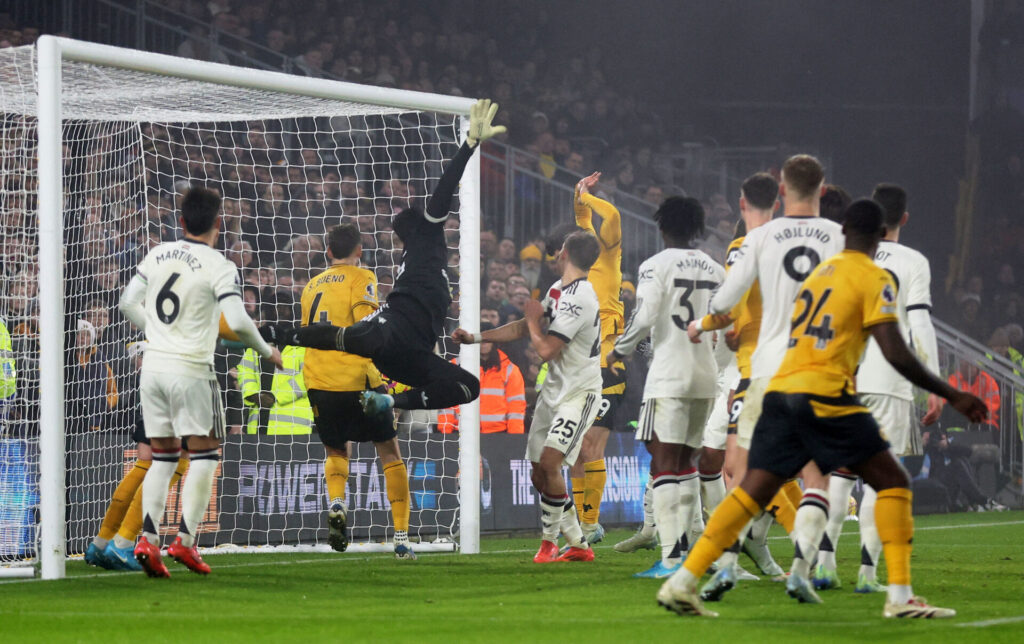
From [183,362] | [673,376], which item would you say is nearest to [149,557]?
[183,362]

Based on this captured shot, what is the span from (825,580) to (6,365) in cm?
562

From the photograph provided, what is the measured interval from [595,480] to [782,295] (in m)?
3.92

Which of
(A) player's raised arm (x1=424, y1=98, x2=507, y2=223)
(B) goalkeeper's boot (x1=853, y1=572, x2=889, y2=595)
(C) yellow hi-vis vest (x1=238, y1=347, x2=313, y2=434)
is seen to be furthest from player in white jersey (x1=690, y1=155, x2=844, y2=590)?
(C) yellow hi-vis vest (x1=238, y1=347, x2=313, y2=434)

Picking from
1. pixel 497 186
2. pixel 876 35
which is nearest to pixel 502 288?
pixel 497 186

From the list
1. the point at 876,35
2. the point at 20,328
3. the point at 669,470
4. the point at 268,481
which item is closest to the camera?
the point at 669,470

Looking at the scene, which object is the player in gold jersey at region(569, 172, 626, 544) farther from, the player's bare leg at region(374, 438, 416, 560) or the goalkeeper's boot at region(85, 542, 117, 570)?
the goalkeeper's boot at region(85, 542, 117, 570)

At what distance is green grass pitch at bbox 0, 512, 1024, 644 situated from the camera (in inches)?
201

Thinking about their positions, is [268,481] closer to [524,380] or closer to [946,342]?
[524,380]

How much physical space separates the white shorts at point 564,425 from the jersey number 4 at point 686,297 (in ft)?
4.81

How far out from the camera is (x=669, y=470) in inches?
282

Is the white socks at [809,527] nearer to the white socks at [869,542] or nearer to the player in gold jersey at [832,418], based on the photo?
the white socks at [869,542]

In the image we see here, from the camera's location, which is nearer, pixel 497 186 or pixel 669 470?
pixel 669 470

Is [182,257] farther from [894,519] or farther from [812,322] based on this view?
[894,519]

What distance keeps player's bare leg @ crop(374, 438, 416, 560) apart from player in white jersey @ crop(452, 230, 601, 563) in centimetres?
109
